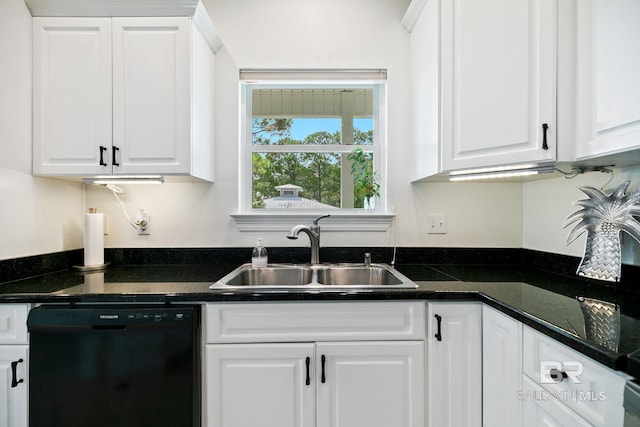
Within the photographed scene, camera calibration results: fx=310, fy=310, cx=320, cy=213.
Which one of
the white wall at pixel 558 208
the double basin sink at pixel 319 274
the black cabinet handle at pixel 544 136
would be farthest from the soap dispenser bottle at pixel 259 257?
the white wall at pixel 558 208

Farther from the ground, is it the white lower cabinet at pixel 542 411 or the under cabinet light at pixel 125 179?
the under cabinet light at pixel 125 179

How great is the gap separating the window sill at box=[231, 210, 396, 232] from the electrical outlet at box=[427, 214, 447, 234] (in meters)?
0.25

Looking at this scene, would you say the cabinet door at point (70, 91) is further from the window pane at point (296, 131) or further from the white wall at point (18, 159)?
the window pane at point (296, 131)

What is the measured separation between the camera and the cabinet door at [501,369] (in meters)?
1.10

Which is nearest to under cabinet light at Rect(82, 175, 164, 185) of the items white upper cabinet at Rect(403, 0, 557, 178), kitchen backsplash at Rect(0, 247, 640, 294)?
kitchen backsplash at Rect(0, 247, 640, 294)

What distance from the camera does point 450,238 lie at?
1965 mm

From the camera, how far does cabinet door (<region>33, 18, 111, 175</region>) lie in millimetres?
1581

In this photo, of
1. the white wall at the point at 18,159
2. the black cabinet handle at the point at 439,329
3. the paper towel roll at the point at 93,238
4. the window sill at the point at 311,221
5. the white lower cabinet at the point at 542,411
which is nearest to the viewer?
the white lower cabinet at the point at 542,411

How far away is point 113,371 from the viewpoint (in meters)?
1.25

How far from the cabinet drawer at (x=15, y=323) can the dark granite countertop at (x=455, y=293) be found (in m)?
0.04

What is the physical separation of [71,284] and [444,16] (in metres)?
2.19

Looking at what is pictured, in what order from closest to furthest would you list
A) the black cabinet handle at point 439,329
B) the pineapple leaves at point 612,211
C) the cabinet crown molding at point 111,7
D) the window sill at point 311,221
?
the pineapple leaves at point 612,211 → the black cabinet handle at point 439,329 → the cabinet crown molding at point 111,7 → the window sill at point 311,221

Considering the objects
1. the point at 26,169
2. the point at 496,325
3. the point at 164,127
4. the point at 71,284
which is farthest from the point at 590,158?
the point at 26,169

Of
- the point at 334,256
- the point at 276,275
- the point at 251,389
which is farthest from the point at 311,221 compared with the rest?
the point at 251,389
